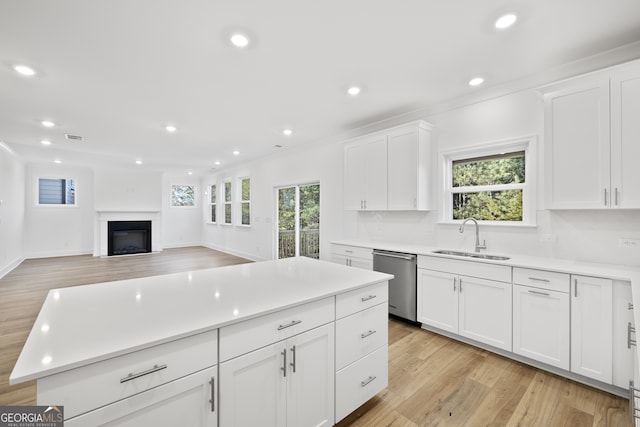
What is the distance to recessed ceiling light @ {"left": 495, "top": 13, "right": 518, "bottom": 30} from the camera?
2.01m

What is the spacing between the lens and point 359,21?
2.08 metres

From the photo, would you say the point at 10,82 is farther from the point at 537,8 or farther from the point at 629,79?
the point at 629,79

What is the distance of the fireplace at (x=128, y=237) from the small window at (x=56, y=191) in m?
1.30

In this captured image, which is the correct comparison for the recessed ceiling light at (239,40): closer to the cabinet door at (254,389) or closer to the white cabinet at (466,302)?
the cabinet door at (254,389)

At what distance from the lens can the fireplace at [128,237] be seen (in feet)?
27.5

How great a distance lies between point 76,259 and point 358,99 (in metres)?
8.51

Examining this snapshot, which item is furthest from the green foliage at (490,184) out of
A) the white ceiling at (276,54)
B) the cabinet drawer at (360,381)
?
the cabinet drawer at (360,381)

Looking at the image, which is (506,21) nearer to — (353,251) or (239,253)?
(353,251)

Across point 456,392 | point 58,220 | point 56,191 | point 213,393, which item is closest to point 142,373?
point 213,393

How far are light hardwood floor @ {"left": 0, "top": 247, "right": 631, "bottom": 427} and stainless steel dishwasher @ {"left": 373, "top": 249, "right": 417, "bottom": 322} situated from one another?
0.63 ft

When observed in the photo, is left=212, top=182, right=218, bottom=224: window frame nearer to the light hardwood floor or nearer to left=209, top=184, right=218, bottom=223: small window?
left=209, top=184, right=218, bottom=223: small window

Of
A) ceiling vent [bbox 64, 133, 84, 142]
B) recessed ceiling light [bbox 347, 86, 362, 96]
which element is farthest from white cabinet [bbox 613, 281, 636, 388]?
ceiling vent [bbox 64, 133, 84, 142]

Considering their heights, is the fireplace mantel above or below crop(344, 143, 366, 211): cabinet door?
below

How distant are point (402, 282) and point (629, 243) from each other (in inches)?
78.3
